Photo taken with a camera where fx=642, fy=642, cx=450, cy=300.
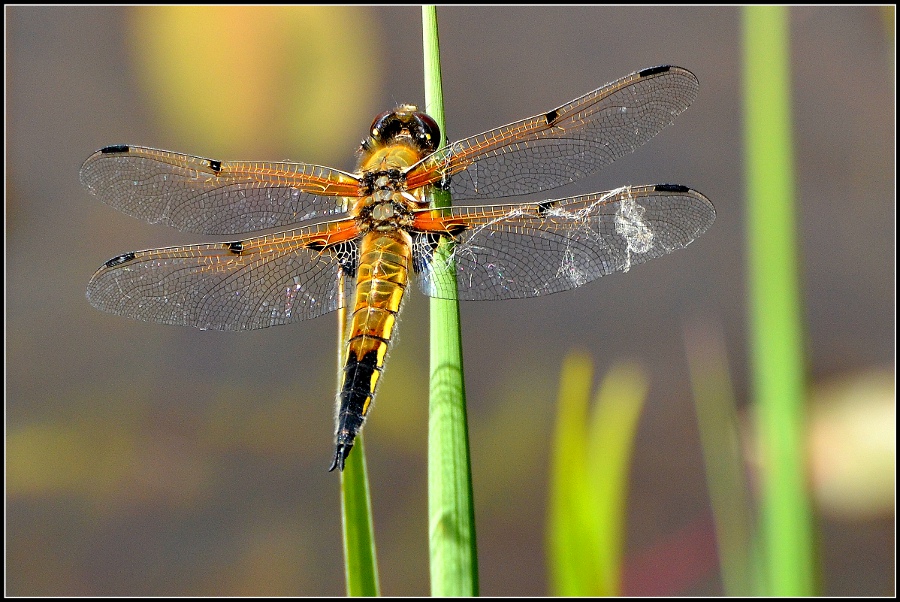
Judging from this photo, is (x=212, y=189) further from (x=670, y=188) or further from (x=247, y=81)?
(x=247, y=81)

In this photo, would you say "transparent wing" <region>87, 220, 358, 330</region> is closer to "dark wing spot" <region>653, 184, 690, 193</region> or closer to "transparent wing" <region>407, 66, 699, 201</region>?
"transparent wing" <region>407, 66, 699, 201</region>

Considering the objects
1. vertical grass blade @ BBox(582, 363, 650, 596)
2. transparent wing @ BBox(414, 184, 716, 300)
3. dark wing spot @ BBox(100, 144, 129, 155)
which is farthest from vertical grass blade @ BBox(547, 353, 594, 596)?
dark wing spot @ BBox(100, 144, 129, 155)

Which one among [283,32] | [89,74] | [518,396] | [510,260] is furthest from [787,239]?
[89,74]

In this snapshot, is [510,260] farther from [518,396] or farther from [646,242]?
[518,396]

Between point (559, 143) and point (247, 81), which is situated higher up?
point (247, 81)

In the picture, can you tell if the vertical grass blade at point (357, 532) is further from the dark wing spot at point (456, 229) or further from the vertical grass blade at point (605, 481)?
the dark wing spot at point (456, 229)

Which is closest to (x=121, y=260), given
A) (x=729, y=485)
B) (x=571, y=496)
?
(x=571, y=496)
